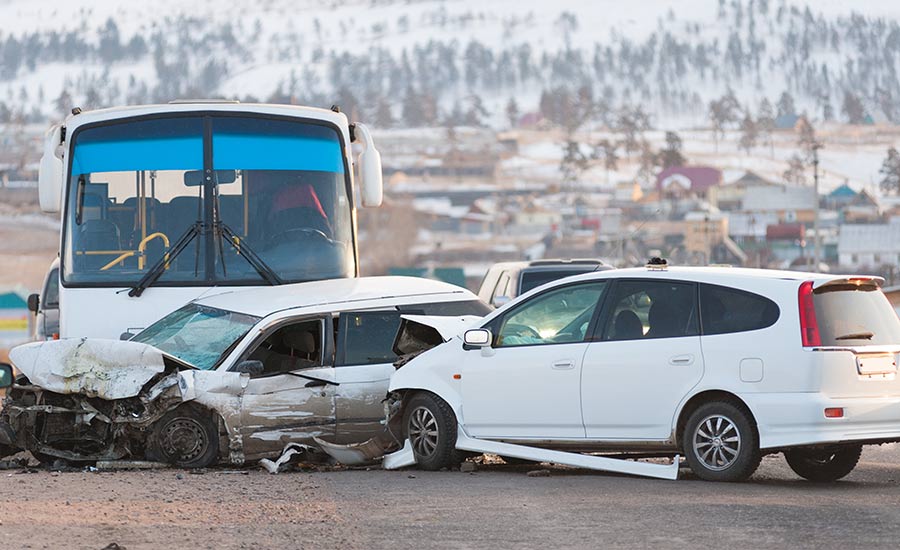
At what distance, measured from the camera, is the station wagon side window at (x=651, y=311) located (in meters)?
11.7

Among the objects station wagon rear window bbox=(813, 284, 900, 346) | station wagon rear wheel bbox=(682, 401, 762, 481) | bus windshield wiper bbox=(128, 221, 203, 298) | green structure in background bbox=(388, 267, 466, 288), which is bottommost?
green structure in background bbox=(388, 267, 466, 288)

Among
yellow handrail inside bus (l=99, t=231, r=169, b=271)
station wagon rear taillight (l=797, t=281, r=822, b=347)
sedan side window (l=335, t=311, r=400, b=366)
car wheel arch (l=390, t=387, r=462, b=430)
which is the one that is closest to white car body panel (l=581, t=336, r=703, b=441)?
station wagon rear taillight (l=797, t=281, r=822, b=347)

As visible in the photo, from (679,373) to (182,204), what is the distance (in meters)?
5.83

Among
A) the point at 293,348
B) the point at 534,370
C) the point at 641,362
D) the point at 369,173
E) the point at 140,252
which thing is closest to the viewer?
the point at 641,362

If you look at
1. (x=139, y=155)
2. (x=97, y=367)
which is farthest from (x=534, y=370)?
(x=139, y=155)

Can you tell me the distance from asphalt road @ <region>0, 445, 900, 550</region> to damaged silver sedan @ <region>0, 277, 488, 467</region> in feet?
1.34

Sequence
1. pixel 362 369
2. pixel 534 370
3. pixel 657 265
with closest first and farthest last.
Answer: pixel 534 370, pixel 657 265, pixel 362 369

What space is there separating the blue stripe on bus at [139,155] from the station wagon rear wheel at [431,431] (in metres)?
3.85

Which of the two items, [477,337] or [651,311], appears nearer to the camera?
[651,311]

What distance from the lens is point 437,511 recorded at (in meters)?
10.0

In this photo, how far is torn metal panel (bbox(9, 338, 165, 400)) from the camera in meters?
12.7

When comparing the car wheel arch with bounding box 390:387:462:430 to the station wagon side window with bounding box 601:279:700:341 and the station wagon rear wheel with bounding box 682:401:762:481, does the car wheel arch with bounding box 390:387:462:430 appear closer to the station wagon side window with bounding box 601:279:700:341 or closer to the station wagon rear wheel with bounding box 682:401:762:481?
the station wagon side window with bounding box 601:279:700:341

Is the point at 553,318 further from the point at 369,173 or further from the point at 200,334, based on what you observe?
the point at 369,173

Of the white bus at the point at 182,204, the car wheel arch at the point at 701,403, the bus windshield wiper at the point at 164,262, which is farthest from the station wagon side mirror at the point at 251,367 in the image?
the car wheel arch at the point at 701,403
